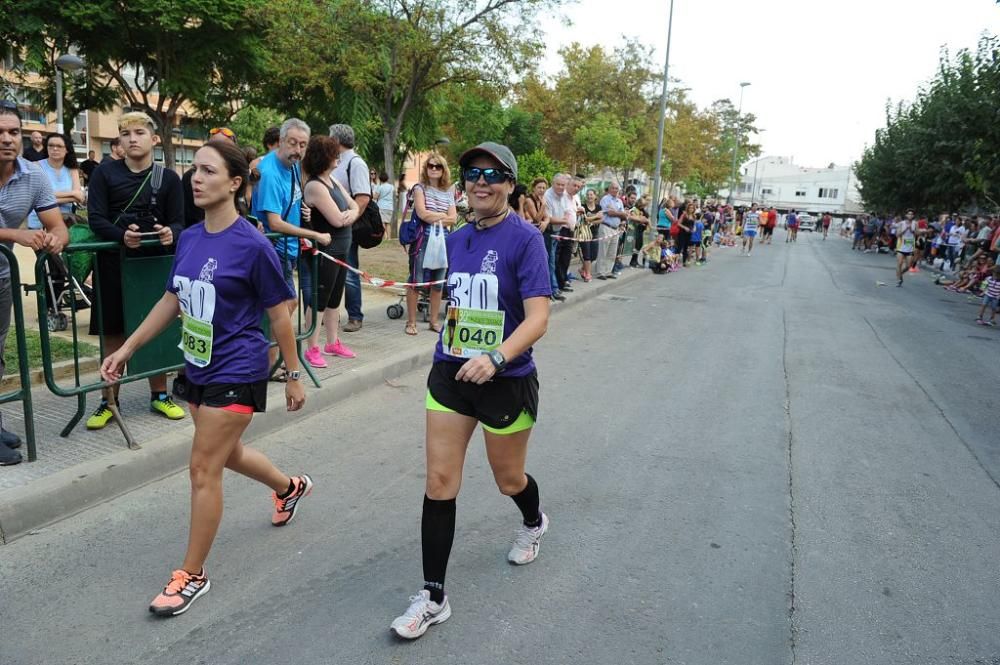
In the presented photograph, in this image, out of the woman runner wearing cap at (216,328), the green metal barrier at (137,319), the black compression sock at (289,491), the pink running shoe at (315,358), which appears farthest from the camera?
the pink running shoe at (315,358)

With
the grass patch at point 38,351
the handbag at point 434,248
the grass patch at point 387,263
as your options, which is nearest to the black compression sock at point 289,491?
the grass patch at point 38,351

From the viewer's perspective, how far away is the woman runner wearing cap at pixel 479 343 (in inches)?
115

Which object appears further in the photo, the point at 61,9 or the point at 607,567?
the point at 61,9

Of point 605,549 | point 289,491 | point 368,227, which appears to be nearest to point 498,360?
point 605,549

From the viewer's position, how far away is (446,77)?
18641mm

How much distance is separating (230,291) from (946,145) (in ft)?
88.1

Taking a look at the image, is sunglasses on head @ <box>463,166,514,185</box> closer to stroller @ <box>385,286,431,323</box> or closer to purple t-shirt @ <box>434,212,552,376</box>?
purple t-shirt @ <box>434,212,552,376</box>

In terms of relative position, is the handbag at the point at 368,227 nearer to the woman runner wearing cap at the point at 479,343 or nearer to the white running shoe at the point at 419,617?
the woman runner wearing cap at the point at 479,343

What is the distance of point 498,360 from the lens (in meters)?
2.75

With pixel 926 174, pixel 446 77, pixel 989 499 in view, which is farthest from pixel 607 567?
pixel 926 174

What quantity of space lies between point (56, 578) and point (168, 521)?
2.03 ft

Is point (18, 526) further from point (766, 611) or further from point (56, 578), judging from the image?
point (766, 611)

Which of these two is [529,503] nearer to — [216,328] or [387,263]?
[216,328]

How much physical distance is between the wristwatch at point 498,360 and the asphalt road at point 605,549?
3.60ft
